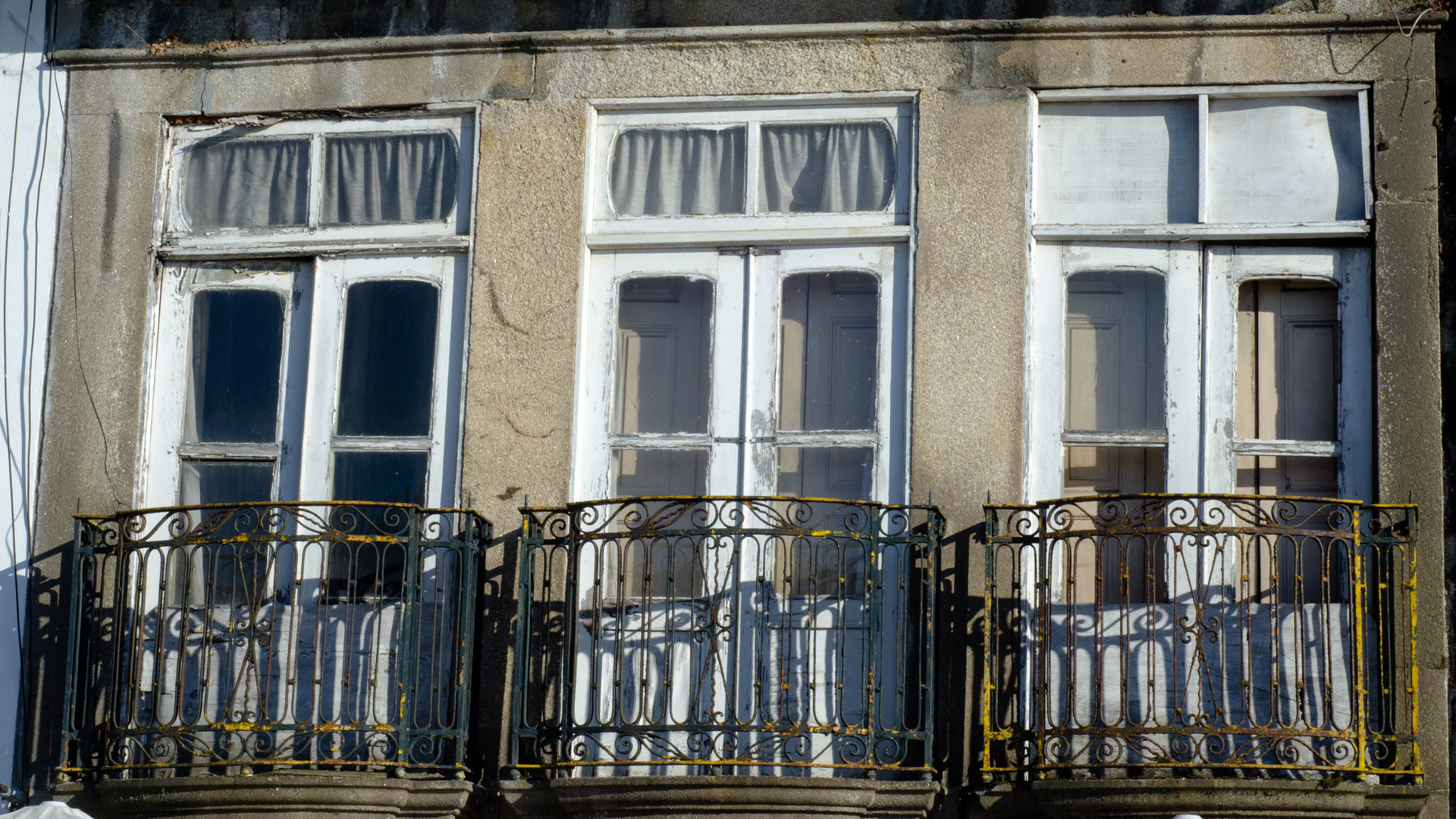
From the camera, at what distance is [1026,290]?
9320mm

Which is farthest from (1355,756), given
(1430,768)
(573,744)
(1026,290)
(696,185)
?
(696,185)

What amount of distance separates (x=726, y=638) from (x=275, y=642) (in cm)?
202

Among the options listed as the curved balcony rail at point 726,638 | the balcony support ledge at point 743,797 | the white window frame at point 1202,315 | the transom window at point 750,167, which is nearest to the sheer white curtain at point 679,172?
the transom window at point 750,167

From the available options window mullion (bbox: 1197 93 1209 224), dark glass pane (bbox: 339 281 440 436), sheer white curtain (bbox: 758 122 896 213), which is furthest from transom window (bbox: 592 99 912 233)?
window mullion (bbox: 1197 93 1209 224)

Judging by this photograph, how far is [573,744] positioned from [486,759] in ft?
1.58

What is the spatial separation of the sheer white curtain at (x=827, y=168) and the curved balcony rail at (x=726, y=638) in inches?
57.7

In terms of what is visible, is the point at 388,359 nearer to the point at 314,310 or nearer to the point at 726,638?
the point at 314,310

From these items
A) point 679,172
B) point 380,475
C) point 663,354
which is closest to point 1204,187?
point 679,172

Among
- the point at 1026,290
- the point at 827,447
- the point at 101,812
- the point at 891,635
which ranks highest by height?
the point at 1026,290

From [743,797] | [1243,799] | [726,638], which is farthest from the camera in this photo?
[726,638]

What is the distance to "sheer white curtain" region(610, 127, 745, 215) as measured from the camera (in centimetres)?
976

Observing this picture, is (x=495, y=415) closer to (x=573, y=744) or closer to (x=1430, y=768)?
(x=573, y=744)

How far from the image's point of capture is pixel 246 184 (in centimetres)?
1007

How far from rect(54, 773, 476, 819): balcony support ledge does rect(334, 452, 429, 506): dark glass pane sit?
1.43 meters
